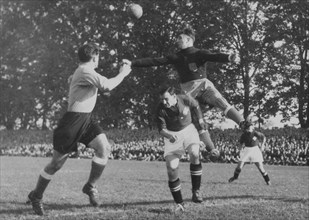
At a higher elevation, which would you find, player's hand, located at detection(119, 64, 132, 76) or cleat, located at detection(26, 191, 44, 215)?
player's hand, located at detection(119, 64, 132, 76)

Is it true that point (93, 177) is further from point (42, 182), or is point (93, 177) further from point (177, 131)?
point (177, 131)

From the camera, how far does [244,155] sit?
13.4 metres

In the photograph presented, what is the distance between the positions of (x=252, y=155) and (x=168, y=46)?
19.1 meters

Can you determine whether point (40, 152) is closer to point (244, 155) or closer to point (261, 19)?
point (261, 19)

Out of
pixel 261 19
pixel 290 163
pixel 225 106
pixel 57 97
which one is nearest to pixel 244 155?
pixel 225 106

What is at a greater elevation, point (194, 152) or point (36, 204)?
point (194, 152)

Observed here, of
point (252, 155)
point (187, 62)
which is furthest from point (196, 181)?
point (252, 155)

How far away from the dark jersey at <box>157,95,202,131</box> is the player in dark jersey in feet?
0.76

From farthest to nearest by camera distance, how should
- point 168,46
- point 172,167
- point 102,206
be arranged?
point 168,46 → point 102,206 → point 172,167

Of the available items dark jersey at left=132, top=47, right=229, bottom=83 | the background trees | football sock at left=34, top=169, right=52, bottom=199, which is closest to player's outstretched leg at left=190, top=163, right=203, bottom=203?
dark jersey at left=132, top=47, right=229, bottom=83

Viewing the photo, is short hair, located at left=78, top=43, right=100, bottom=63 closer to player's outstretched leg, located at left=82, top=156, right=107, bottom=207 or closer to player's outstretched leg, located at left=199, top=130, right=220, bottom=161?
player's outstretched leg, located at left=82, top=156, right=107, bottom=207

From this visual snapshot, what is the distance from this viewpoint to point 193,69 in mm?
7008

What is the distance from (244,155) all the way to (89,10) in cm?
2172

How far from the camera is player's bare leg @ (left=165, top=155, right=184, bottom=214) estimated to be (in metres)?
7.26
